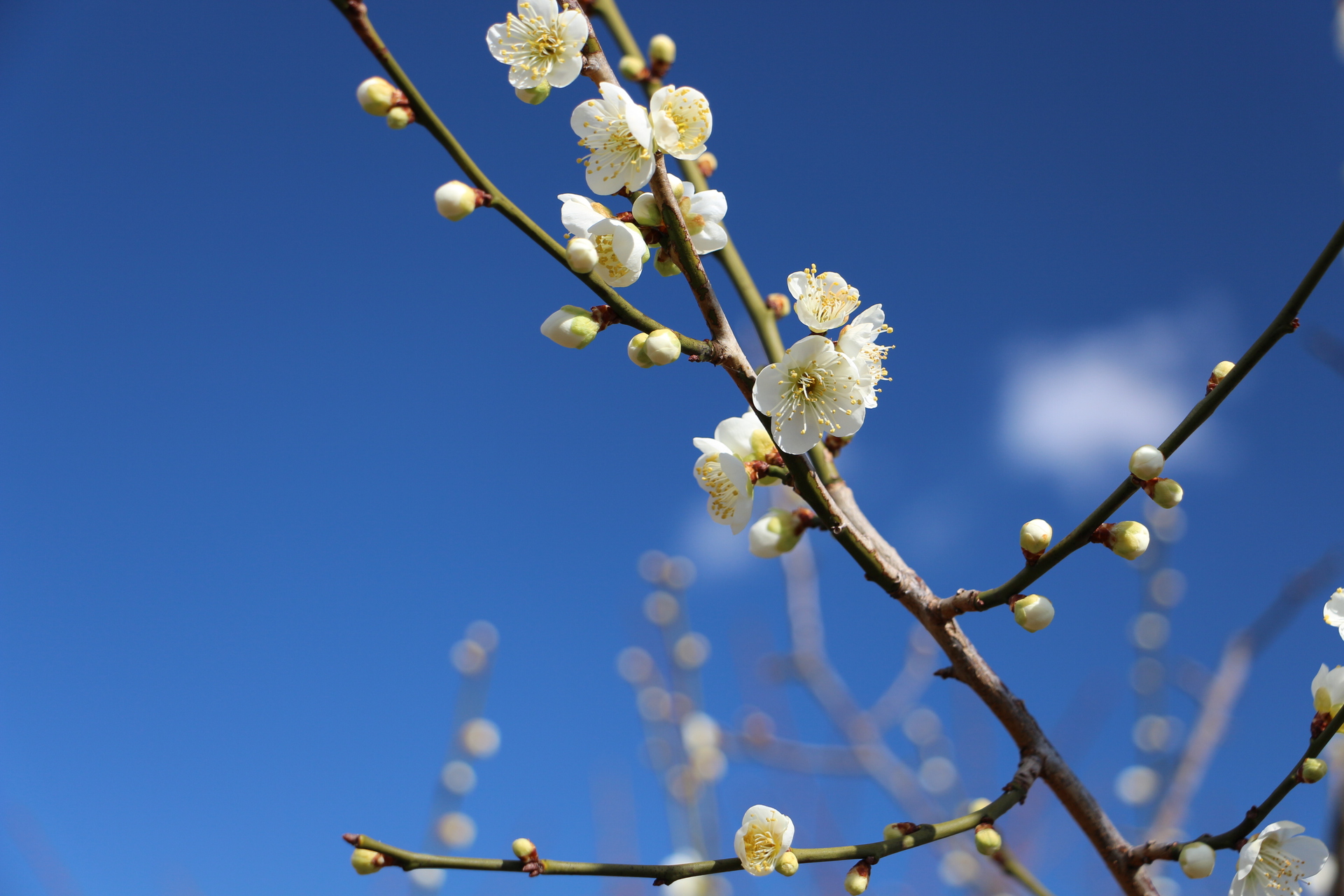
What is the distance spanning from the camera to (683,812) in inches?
135

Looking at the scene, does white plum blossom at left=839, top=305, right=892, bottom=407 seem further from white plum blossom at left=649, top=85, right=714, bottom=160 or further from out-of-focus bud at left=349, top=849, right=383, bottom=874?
out-of-focus bud at left=349, top=849, right=383, bottom=874

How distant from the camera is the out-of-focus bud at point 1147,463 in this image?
114cm

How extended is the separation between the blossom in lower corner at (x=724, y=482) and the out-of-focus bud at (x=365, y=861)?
774 millimetres

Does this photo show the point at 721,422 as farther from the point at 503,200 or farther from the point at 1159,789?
the point at 1159,789

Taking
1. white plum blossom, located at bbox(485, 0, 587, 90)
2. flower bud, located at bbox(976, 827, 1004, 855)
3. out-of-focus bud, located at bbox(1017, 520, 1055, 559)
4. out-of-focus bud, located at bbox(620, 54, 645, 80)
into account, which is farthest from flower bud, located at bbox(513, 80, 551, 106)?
flower bud, located at bbox(976, 827, 1004, 855)

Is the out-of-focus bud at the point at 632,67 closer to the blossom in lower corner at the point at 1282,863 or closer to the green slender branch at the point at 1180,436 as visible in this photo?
the green slender branch at the point at 1180,436

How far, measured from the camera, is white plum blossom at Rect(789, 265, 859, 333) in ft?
4.49

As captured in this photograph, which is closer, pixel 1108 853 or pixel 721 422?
pixel 1108 853

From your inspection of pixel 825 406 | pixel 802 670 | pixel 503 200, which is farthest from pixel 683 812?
pixel 503 200

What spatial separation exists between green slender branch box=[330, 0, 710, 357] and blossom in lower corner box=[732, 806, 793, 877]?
0.77 m

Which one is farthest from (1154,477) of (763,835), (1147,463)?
(763,835)

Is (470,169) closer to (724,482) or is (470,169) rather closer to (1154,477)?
(724,482)

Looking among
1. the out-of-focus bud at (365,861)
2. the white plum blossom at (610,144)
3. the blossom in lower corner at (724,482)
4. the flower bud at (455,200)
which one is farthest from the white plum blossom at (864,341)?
the out-of-focus bud at (365,861)

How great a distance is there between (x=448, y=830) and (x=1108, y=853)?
19.0ft
